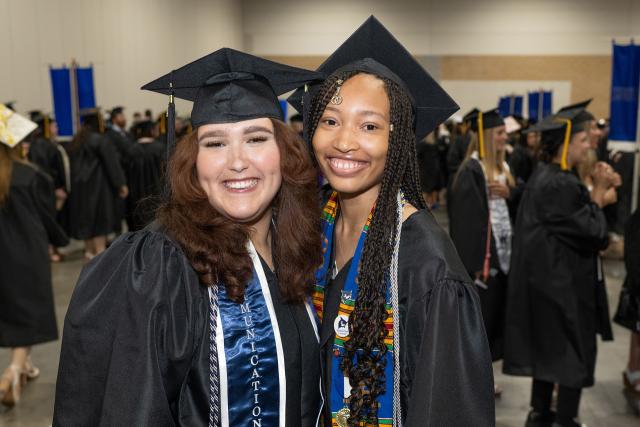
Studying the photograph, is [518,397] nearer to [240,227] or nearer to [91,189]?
[240,227]

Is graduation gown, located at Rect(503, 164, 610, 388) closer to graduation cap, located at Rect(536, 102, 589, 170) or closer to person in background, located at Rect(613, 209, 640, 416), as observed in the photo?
graduation cap, located at Rect(536, 102, 589, 170)

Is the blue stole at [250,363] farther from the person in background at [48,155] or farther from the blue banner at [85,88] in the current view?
the blue banner at [85,88]

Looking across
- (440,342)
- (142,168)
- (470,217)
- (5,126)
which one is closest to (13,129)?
(5,126)

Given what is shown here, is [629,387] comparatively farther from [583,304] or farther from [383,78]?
[383,78]

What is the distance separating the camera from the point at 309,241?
1856 mm

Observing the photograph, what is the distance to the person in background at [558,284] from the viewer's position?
12.3 ft

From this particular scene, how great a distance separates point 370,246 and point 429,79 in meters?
0.57

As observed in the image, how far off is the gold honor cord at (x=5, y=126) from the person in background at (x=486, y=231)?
3044 mm

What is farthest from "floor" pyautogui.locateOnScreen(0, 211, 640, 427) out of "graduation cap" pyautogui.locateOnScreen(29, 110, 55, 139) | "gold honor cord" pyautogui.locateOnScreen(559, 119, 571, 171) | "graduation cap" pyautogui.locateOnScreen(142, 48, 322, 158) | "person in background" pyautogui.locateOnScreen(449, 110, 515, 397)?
"graduation cap" pyautogui.locateOnScreen(29, 110, 55, 139)

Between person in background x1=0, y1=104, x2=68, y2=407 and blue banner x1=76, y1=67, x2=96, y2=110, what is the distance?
4.12 metres

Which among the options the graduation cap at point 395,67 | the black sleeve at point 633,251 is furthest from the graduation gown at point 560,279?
the graduation cap at point 395,67

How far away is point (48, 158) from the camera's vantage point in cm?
798

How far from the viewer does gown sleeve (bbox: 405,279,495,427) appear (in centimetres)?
150

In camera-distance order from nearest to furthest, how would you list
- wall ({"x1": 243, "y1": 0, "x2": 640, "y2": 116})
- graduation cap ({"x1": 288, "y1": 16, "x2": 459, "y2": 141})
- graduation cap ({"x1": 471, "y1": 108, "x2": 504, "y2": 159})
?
graduation cap ({"x1": 288, "y1": 16, "x2": 459, "y2": 141}), graduation cap ({"x1": 471, "y1": 108, "x2": 504, "y2": 159}), wall ({"x1": 243, "y1": 0, "x2": 640, "y2": 116})
